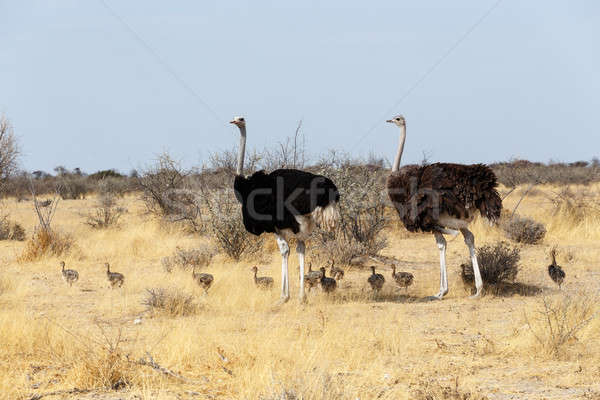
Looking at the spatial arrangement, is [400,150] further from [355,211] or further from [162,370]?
[162,370]

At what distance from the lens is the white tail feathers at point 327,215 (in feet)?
28.3

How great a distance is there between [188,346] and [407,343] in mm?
2026

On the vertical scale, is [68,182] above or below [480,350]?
above

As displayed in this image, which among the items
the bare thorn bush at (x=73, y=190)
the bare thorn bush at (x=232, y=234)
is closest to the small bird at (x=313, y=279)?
the bare thorn bush at (x=232, y=234)

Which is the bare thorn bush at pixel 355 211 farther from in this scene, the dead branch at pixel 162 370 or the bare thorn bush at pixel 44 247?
the dead branch at pixel 162 370

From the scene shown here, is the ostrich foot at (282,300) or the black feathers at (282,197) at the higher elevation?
the black feathers at (282,197)

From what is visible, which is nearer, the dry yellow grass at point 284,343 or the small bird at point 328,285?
the dry yellow grass at point 284,343

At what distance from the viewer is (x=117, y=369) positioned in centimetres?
526

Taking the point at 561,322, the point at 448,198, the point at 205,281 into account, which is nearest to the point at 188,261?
the point at 205,281

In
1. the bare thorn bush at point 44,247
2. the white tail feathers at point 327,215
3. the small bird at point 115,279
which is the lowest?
the small bird at point 115,279

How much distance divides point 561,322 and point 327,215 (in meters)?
3.05

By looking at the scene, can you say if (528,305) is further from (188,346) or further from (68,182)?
(68,182)

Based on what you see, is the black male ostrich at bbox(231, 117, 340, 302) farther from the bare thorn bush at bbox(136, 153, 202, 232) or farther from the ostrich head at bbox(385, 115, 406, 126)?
the bare thorn bush at bbox(136, 153, 202, 232)

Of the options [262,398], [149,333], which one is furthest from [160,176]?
[262,398]
